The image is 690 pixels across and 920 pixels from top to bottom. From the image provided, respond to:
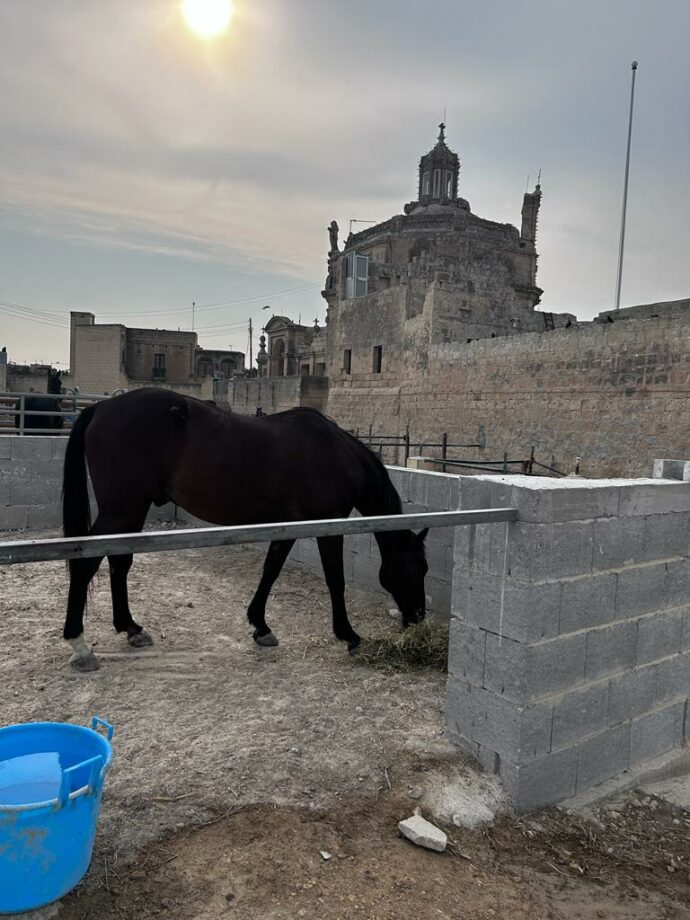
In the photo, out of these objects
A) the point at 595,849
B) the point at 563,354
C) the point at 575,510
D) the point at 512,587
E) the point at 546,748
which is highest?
the point at 563,354

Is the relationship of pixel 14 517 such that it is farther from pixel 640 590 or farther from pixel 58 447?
pixel 640 590

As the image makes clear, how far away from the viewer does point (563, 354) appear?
14461 millimetres

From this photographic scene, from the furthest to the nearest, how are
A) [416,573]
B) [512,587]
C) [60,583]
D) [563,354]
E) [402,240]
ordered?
[402,240]
[563,354]
[60,583]
[416,573]
[512,587]

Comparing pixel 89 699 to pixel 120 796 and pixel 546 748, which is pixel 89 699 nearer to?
pixel 120 796

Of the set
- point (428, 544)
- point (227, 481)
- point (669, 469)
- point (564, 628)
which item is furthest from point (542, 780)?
point (227, 481)

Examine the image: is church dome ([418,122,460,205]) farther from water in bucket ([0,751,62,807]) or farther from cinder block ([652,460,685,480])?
water in bucket ([0,751,62,807])

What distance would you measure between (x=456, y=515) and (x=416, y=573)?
217 centimetres

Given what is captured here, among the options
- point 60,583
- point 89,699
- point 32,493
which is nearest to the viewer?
point 89,699

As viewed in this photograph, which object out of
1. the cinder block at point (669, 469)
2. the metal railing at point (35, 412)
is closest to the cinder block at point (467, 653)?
the cinder block at point (669, 469)

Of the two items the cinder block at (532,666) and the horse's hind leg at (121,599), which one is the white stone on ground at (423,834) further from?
the horse's hind leg at (121,599)

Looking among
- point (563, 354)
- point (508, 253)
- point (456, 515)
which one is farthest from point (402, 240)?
point (456, 515)

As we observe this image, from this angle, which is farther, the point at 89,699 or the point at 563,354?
the point at 563,354

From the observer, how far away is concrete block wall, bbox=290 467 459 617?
512 centimetres

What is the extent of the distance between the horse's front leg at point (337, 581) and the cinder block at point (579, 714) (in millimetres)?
1845
